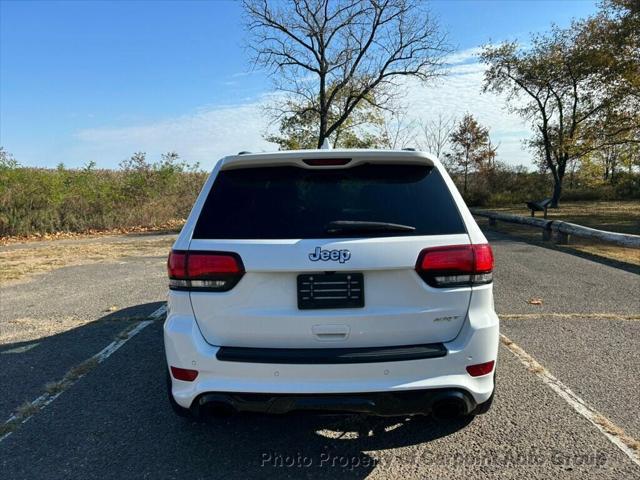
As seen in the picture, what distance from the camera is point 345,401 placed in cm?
242

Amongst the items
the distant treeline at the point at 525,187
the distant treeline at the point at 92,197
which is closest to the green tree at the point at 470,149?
the distant treeline at the point at 525,187

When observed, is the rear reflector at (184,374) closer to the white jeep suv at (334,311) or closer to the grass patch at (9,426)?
the white jeep suv at (334,311)

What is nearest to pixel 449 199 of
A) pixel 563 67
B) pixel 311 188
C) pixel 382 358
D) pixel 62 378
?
pixel 311 188

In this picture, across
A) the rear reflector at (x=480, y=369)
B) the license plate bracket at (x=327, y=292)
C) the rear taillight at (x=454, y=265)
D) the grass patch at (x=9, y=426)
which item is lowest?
the grass patch at (x=9, y=426)

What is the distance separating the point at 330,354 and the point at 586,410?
6.87 feet

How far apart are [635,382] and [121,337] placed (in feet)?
15.8

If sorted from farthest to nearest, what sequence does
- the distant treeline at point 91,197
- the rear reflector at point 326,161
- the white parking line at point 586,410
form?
the distant treeline at point 91,197 < the white parking line at point 586,410 < the rear reflector at point 326,161

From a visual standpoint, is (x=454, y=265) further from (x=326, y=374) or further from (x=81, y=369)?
(x=81, y=369)

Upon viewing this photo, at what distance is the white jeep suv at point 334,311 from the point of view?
2428mm

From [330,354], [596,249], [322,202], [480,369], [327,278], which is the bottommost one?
[596,249]

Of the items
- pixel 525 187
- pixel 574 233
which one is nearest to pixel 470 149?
pixel 525 187

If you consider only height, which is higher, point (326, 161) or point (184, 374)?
point (326, 161)

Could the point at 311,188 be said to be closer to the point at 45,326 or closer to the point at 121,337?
the point at 121,337

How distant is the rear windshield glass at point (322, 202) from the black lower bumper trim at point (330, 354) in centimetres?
58
